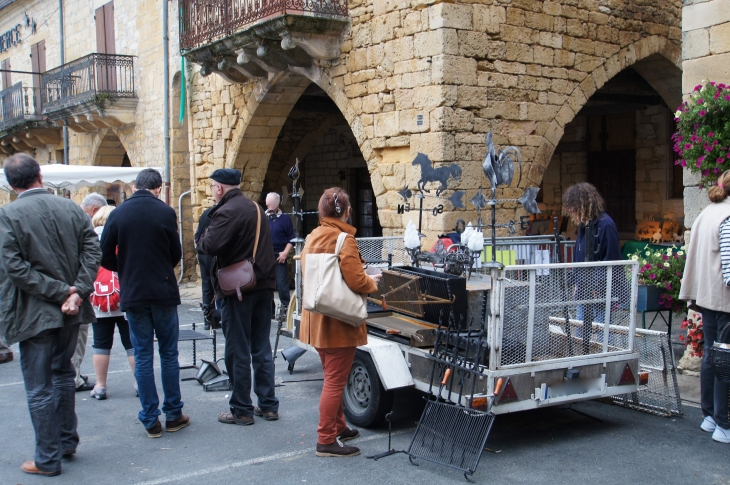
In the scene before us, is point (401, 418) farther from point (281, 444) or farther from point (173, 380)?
point (173, 380)

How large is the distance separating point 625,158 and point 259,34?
7690mm

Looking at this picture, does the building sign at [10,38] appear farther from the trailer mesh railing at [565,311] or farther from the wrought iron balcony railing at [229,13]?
the trailer mesh railing at [565,311]

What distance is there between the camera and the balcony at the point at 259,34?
363 inches

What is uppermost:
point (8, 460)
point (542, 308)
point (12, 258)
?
point (12, 258)

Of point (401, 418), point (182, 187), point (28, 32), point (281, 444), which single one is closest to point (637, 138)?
point (182, 187)

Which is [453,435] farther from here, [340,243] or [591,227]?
[591,227]

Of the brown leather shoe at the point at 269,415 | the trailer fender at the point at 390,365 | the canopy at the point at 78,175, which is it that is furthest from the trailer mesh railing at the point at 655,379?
the canopy at the point at 78,175

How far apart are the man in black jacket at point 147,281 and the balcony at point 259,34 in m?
4.80

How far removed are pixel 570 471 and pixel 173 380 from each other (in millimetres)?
2641

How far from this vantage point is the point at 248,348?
5.18 metres

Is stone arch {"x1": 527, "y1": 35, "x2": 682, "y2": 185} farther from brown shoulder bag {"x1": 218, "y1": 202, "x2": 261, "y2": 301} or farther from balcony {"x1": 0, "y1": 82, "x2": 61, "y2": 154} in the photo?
balcony {"x1": 0, "y1": 82, "x2": 61, "y2": 154}

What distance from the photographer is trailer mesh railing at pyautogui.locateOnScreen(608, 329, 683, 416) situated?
5.28 m

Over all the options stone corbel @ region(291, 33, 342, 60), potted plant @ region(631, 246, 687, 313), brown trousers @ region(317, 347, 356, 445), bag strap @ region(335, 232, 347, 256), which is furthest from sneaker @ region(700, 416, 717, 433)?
stone corbel @ region(291, 33, 342, 60)

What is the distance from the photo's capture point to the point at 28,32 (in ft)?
70.6
